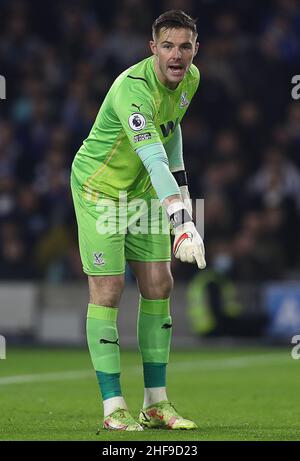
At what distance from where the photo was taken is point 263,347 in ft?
46.4

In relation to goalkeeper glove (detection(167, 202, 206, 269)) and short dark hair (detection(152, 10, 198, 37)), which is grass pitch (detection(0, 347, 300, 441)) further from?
short dark hair (detection(152, 10, 198, 37))

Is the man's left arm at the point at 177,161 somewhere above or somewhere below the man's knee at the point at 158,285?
above

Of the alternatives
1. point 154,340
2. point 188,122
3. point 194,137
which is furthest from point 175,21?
point 188,122

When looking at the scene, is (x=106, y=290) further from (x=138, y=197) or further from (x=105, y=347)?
(x=138, y=197)

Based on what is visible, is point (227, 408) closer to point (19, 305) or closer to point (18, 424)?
point (18, 424)

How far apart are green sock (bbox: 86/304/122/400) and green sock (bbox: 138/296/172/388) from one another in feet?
0.83

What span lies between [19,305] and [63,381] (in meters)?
4.74

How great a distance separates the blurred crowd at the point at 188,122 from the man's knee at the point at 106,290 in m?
8.41

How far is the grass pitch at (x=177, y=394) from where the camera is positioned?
6355 millimetres

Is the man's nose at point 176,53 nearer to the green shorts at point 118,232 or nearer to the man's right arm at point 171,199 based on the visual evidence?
the man's right arm at point 171,199

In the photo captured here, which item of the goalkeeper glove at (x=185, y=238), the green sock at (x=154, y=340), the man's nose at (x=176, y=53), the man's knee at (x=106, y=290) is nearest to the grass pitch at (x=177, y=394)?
the green sock at (x=154, y=340)

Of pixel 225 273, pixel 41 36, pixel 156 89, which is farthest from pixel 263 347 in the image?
pixel 156 89

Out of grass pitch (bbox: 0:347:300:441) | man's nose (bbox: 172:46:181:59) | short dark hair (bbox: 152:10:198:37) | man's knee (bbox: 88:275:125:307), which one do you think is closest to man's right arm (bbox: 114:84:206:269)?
man's nose (bbox: 172:46:181:59)

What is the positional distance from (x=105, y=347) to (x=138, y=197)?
0.87 metres
